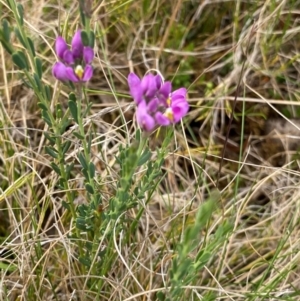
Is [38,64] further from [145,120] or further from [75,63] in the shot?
[145,120]

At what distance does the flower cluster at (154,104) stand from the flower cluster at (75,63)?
7cm

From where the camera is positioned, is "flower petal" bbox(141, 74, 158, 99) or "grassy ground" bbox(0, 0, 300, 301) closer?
"flower petal" bbox(141, 74, 158, 99)

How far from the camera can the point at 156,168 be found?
3.22 ft

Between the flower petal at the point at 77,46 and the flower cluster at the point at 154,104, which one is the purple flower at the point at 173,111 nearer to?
the flower cluster at the point at 154,104

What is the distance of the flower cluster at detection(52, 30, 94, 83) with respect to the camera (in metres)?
0.83

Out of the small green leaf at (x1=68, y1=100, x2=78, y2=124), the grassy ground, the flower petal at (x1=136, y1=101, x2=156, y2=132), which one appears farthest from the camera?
the grassy ground

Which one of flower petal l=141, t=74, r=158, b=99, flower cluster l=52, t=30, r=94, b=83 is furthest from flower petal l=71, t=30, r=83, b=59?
flower petal l=141, t=74, r=158, b=99

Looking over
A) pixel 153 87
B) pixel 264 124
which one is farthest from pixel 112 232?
pixel 264 124

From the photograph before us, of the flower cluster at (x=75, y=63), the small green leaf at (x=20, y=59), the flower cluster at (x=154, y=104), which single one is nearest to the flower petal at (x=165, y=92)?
the flower cluster at (x=154, y=104)

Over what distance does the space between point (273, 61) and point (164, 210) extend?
2.07 ft

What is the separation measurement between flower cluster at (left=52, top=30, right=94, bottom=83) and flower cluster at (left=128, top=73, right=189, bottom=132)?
2.8 inches

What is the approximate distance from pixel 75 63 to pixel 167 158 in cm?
69

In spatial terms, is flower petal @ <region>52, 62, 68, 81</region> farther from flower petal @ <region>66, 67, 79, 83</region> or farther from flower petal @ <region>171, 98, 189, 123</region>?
flower petal @ <region>171, 98, 189, 123</region>

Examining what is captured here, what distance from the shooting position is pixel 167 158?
1.51m
